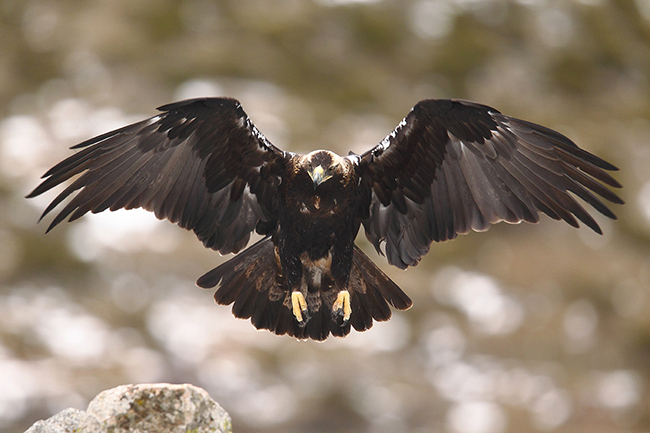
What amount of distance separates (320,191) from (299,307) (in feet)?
4.11

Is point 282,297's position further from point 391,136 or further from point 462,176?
point 462,176

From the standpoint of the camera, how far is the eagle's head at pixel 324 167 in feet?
22.1

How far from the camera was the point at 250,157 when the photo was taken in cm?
718

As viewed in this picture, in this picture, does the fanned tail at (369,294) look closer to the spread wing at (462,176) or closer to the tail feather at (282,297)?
the tail feather at (282,297)

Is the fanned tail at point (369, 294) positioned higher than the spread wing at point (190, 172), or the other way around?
the spread wing at point (190, 172)

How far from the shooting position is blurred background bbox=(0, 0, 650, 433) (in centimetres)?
1872

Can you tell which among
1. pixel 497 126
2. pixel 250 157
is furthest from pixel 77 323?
pixel 497 126

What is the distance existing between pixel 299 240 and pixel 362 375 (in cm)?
1248

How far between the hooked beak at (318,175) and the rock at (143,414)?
2.25m

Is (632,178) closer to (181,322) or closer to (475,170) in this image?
(181,322)

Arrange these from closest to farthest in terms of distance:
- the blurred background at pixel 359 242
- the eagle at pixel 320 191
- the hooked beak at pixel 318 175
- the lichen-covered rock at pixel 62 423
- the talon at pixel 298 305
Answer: the lichen-covered rock at pixel 62 423
the hooked beak at pixel 318 175
the eagle at pixel 320 191
the talon at pixel 298 305
the blurred background at pixel 359 242

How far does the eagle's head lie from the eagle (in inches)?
0.5

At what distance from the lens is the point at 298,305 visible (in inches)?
286

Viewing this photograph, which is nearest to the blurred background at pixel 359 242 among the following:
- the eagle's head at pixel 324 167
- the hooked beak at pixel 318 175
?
the eagle's head at pixel 324 167
